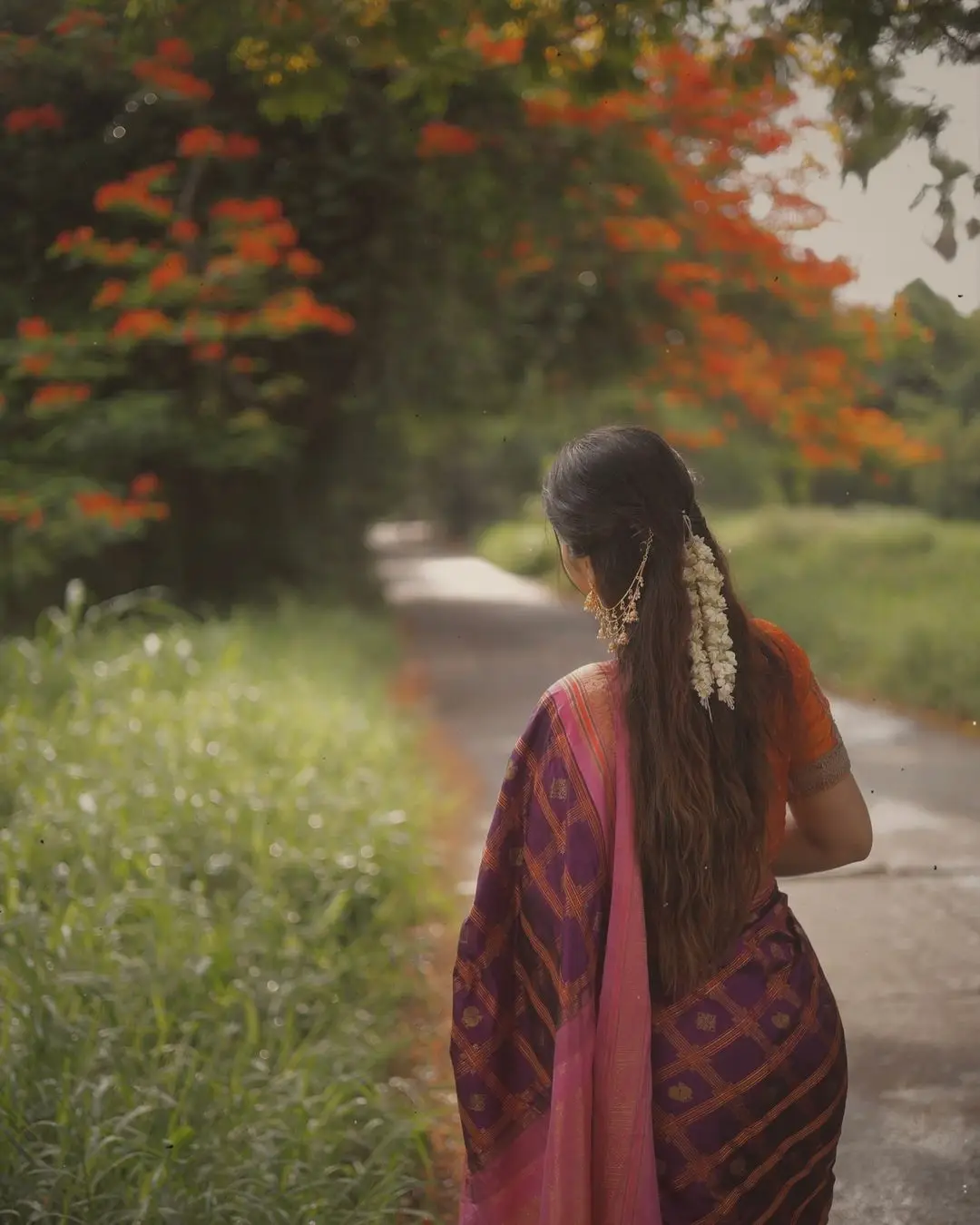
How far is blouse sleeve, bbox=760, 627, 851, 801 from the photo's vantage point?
2.13 metres

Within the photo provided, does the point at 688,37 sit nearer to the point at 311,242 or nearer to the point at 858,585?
the point at 311,242

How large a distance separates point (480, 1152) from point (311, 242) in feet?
24.0

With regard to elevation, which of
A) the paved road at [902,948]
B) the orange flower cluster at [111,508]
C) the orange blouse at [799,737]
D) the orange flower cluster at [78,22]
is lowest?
the paved road at [902,948]

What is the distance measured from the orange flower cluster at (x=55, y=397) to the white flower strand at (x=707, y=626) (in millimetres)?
5034

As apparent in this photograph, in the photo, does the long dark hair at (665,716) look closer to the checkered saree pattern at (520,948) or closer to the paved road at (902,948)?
the checkered saree pattern at (520,948)

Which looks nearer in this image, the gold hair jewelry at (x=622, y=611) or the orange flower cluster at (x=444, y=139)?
the gold hair jewelry at (x=622, y=611)

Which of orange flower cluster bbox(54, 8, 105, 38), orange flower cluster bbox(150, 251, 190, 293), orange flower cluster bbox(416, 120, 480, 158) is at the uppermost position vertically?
orange flower cluster bbox(54, 8, 105, 38)

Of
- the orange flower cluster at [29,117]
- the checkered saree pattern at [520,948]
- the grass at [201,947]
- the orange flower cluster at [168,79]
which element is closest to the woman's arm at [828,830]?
the checkered saree pattern at [520,948]

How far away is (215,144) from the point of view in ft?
21.7

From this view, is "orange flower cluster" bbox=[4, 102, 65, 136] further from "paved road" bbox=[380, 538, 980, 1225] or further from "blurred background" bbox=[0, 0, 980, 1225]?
"paved road" bbox=[380, 538, 980, 1225]

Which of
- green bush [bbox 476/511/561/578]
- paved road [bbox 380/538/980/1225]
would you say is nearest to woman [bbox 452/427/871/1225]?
paved road [bbox 380/538/980/1225]

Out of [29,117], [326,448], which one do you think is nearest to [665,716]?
[29,117]

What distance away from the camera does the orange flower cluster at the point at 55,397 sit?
6.35 meters

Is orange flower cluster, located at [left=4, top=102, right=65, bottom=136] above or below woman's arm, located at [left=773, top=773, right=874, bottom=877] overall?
above
